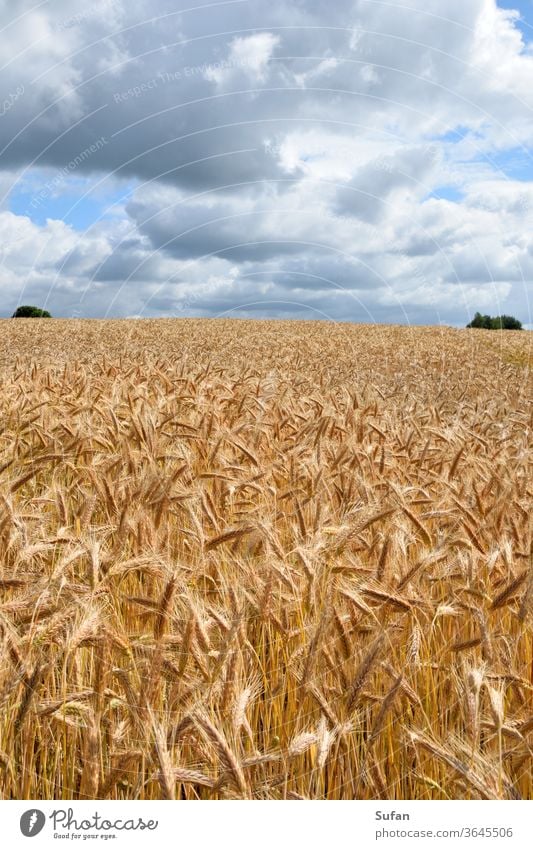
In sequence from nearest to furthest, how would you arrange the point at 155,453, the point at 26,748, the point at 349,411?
the point at 26,748 → the point at 155,453 → the point at 349,411

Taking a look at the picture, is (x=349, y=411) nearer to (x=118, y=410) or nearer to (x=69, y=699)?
(x=118, y=410)

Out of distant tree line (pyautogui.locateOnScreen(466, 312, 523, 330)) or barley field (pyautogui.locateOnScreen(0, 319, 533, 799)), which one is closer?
barley field (pyautogui.locateOnScreen(0, 319, 533, 799))

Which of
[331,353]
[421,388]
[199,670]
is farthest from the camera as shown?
[331,353]

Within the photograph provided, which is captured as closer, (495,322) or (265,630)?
(265,630)

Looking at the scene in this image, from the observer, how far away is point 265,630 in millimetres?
2725

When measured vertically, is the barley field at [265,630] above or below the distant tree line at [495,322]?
below

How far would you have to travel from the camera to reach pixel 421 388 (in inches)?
467

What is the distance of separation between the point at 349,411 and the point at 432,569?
12.0 feet

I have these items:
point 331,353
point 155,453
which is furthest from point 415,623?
point 331,353

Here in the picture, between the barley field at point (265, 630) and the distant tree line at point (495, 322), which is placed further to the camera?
the distant tree line at point (495, 322)

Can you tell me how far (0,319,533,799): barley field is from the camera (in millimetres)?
1896

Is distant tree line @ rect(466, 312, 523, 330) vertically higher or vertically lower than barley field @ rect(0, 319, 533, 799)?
higher

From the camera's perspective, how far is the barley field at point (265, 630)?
6.22 feet
